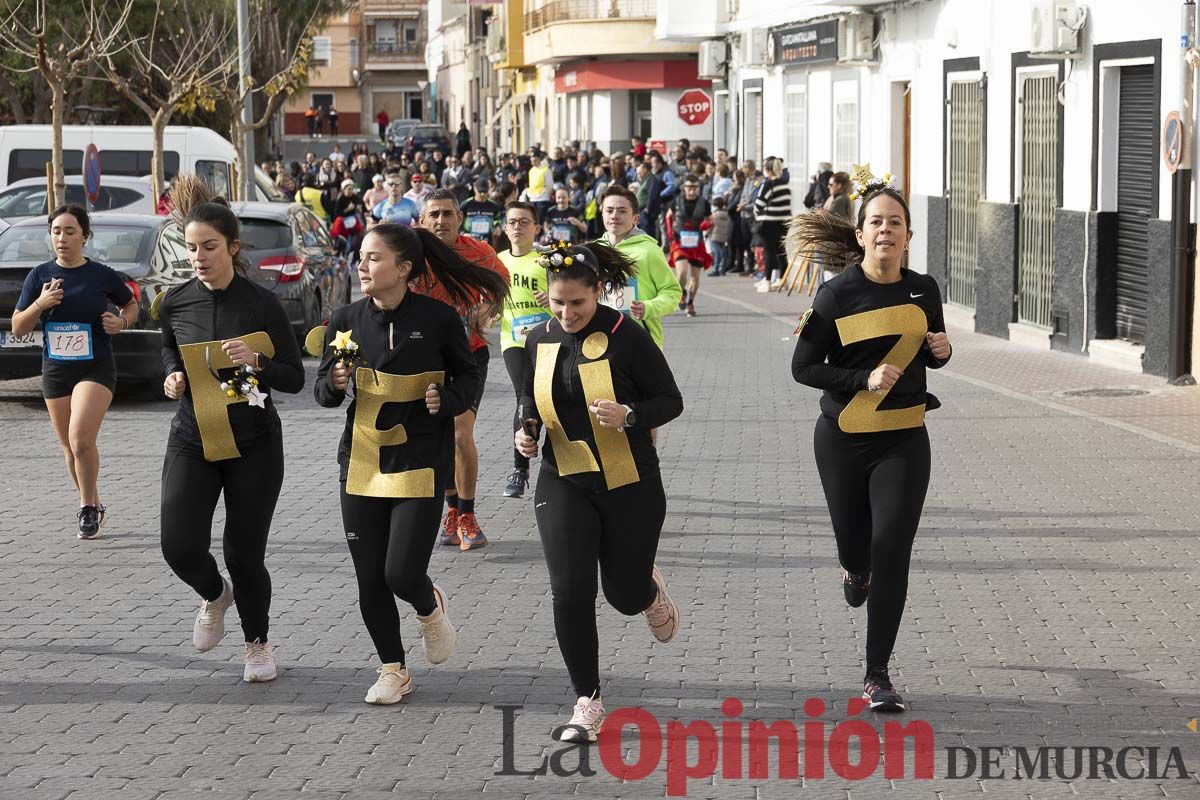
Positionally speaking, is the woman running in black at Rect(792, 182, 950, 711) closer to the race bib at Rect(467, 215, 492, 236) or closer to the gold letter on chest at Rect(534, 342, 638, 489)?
the gold letter on chest at Rect(534, 342, 638, 489)

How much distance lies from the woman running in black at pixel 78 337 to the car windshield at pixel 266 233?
27.4 ft

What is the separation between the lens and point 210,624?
280 inches

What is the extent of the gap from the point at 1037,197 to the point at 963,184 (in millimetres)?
2765

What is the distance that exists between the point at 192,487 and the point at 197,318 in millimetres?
622

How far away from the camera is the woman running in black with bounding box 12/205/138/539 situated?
1007cm

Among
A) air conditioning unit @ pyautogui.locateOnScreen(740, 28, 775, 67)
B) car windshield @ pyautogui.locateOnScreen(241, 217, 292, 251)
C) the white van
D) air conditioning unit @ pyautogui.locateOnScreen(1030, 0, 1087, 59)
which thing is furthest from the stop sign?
car windshield @ pyautogui.locateOnScreen(241, 217, 292, 251)

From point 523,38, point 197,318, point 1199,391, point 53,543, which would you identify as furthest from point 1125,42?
point 523,38

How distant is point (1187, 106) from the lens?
631 inches

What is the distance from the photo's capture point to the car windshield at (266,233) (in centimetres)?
1867

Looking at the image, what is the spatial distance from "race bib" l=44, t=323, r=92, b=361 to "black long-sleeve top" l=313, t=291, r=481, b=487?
389 cm

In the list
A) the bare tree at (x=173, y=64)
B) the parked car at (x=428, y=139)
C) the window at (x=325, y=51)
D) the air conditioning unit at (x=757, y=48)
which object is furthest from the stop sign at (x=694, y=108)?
the window at (x=325, y=51)

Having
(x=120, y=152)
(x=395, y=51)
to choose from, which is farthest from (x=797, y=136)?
(x=395, y=51)

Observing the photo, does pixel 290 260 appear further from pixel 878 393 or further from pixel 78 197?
pixel 878 393

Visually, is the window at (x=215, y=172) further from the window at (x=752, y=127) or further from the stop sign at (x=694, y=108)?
the window at (x=752, y=127)
